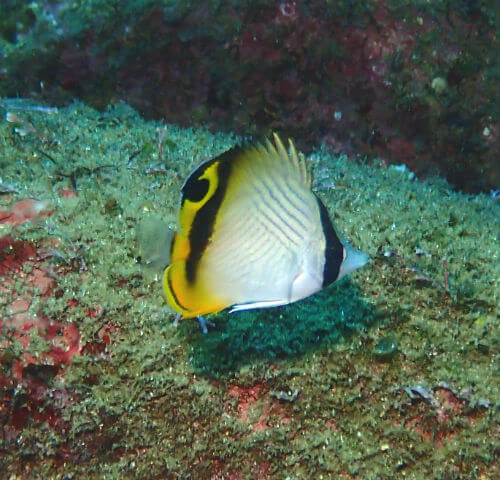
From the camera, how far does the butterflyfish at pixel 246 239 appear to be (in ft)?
6.10

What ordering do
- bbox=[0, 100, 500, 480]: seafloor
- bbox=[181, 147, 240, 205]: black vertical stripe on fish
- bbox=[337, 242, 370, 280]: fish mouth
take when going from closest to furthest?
bbox=[181, 147, 240, 205]: black vertical stripe on fish < bbox=[337, 242, 370, 280]: fish mouth < bbox=[0, 100, 500, 480]: seafloor

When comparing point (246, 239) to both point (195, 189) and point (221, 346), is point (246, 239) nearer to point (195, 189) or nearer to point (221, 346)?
point (195, 189)

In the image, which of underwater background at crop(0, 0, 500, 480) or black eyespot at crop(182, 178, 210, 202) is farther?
underwater background at crop(0, 0, 500, 480)

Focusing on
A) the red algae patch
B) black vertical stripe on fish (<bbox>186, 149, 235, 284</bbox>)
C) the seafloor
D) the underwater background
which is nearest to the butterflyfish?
black vertical stripe on fish (<bbox>186, 149, 235, 284</bbox>)

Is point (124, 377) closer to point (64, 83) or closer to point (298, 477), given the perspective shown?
point (298, 477)

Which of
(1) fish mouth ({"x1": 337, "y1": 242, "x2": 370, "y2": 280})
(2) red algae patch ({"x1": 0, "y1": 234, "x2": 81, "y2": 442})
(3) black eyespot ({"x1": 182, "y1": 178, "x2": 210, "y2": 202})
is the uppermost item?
(3) black eyespot ({"x1": 182, "y1": 178, "x2": 210, "y2": 202})

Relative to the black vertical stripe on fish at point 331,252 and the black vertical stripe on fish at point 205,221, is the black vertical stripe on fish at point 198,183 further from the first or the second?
the black vertical stripe on fish at point 331,252

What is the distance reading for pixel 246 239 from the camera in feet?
6.17

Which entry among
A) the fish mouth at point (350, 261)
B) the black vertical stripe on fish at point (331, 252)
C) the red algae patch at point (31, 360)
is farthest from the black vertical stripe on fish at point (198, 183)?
the red algae patch at point (31, 360)

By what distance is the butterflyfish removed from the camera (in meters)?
1.86

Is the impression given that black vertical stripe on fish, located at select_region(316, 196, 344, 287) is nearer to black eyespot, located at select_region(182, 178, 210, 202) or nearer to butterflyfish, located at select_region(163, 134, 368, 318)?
butterflyfish, located at select_region(163, 134, 368, 318)

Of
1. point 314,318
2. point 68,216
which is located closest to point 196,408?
point 314,318

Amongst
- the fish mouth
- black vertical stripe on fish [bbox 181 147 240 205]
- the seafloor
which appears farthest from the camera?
the seafloor

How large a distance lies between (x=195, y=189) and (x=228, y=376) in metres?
1.46
